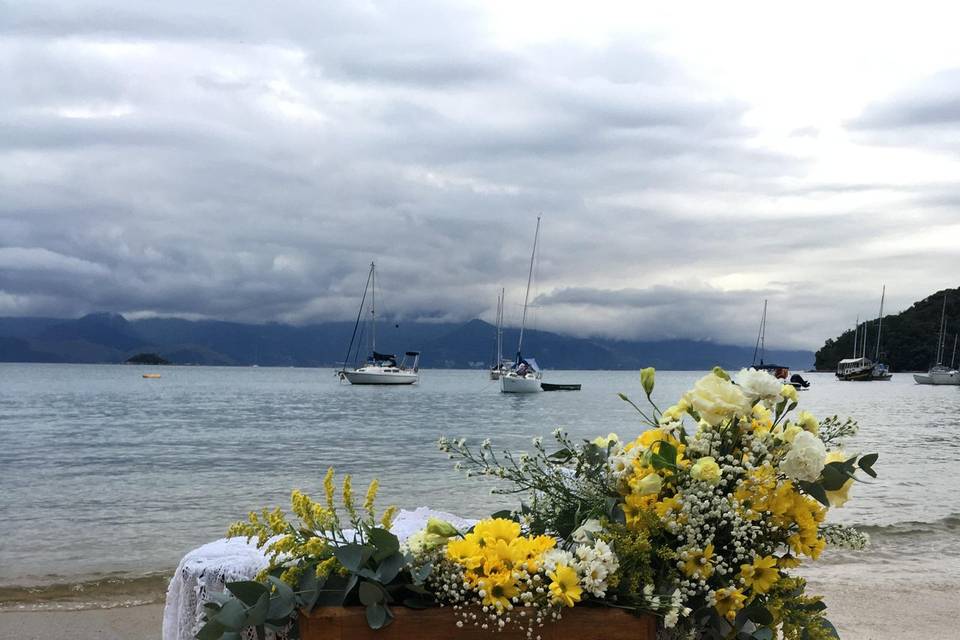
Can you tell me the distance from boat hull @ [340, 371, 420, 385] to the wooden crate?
7835 cm

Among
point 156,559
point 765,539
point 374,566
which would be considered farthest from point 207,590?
point 156,559

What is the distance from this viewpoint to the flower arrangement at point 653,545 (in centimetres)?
205

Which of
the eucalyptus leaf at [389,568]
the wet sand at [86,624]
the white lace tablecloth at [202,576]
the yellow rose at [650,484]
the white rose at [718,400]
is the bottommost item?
the wet sand at [86,624]

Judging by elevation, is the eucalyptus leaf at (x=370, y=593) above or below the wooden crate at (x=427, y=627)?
above

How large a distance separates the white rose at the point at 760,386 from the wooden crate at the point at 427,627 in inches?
27.0

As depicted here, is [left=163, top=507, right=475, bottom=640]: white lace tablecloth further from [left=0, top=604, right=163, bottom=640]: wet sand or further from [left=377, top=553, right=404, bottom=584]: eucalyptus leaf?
[left=0, top=604, right=163, bottom=640]: wet sand

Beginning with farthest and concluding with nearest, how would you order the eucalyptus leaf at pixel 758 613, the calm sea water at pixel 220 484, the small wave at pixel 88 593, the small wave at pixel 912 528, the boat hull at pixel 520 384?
the boat hull at pixel 520 384
the small wave at pixel 912 528
the calm sea water at pixel 220 484
the small wave at pixel 88 593
the eucalyptus leaf at pixel 758 613

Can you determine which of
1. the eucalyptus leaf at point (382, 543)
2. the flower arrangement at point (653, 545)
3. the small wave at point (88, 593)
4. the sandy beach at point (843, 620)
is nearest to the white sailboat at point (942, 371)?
the sandy beach at point (843, 620)

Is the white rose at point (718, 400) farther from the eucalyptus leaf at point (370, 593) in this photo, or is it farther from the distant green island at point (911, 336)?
the distant green island at point (911, 336)

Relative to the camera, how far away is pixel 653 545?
221cm

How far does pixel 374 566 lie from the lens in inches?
83.3

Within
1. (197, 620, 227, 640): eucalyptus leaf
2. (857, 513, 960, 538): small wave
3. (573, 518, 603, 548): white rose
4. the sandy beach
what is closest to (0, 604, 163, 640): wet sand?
the sandy beach

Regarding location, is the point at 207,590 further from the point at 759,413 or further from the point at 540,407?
the point at 540,407

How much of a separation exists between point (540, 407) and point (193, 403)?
837 inches
